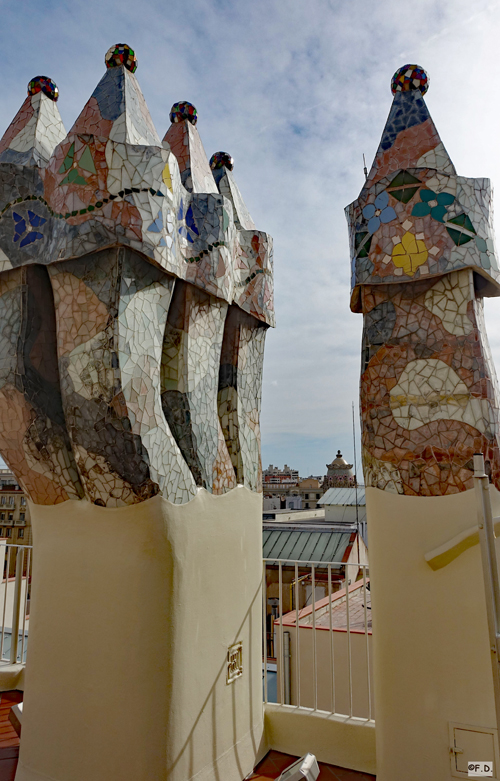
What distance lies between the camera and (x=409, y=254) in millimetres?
2816

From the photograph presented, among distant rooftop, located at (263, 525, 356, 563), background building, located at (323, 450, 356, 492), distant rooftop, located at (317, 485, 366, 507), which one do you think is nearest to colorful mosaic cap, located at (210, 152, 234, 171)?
distant rooftop, located at (263, 525, 356, 563)

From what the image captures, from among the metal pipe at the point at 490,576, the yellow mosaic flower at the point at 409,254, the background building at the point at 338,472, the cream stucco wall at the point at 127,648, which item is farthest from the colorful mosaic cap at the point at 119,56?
the background building at the point at 338,472

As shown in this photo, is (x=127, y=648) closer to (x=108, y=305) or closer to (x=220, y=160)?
(x=108, y=305)

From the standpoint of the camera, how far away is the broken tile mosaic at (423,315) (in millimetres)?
2666

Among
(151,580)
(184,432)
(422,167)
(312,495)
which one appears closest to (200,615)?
(151,580)

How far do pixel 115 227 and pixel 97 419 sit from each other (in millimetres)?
842

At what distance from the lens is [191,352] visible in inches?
110

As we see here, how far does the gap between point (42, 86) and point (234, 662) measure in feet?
10.6

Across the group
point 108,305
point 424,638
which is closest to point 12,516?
point 108,305

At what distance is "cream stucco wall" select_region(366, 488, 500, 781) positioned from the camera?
2.47 m

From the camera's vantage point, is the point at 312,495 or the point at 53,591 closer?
the point at 53,591

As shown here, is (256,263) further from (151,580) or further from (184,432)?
(151,580)

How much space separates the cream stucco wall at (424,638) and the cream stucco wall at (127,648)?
80 cm

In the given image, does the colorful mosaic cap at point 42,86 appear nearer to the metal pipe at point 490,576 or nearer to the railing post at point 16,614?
the railing post at point 16,614
